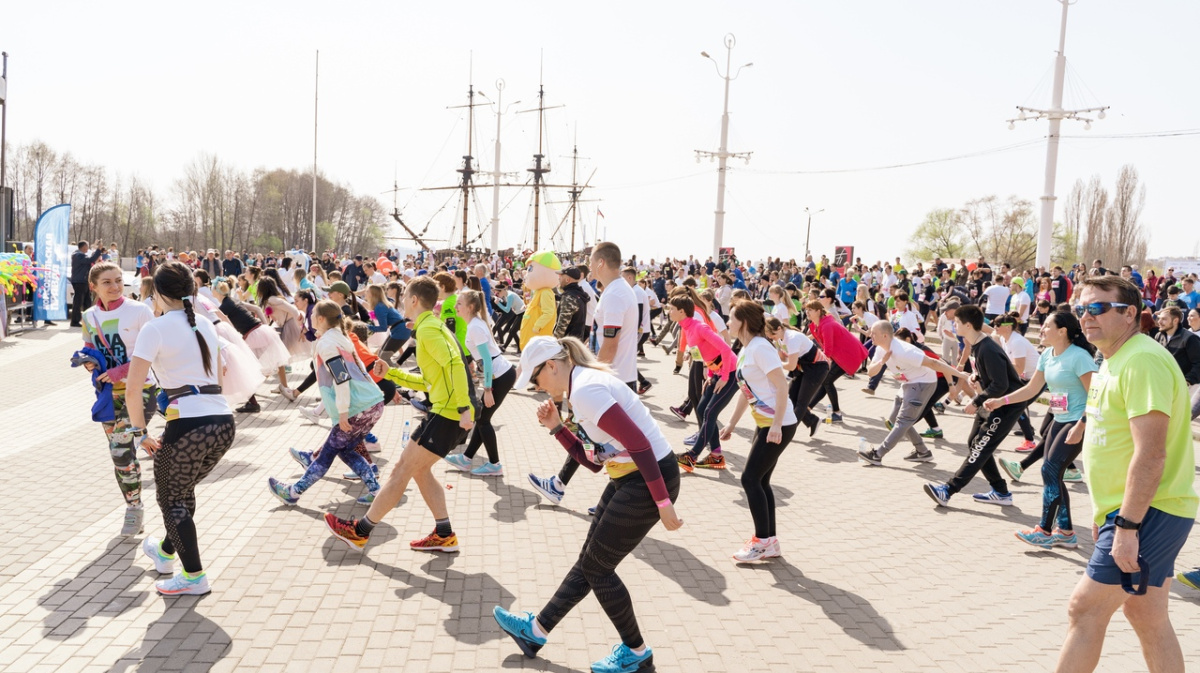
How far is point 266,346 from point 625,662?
6864 mm

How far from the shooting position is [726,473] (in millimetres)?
8750

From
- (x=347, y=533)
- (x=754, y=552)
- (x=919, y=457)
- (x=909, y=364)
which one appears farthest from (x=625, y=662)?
(x=919, y=457)

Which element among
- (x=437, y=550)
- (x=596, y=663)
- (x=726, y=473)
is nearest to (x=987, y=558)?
(x=726, y=473)

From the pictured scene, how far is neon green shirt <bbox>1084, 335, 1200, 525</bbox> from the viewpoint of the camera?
3.36m

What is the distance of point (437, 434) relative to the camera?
564 centimetres

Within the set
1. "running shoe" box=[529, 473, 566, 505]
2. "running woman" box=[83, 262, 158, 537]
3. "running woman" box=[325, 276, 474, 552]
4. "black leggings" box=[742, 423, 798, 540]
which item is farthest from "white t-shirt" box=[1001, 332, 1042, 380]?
"running woman" box=[83, 262, 158, 537]

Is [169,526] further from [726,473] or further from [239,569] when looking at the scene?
[726,473]

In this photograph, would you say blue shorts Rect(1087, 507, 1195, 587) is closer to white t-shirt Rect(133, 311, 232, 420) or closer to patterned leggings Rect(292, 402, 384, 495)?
white t-shirt Rect(133, 311, 232, 420)

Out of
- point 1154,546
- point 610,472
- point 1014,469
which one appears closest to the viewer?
point 1154,546

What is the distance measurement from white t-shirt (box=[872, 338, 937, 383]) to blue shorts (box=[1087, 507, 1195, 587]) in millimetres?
5418

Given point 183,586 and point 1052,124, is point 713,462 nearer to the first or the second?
point 183,586

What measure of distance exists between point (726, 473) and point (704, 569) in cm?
301

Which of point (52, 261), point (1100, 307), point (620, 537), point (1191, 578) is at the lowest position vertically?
point (1191, 578)

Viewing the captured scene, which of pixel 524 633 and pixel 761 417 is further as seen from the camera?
pixel 761 417
